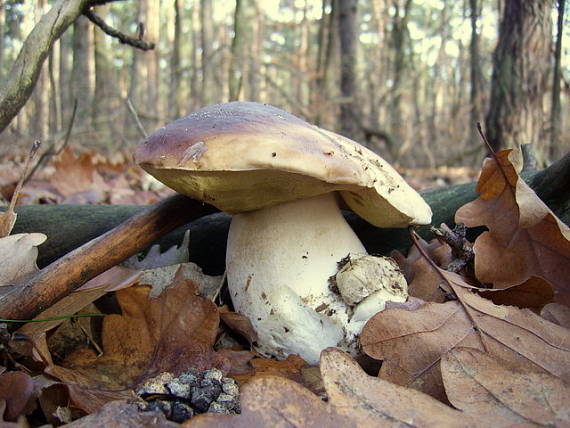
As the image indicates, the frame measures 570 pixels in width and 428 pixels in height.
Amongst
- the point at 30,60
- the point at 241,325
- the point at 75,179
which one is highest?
the point at 30,60

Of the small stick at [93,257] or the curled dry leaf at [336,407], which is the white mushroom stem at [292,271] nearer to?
the small stick at [93,257]

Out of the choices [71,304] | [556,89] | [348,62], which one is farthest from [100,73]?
[71,304]

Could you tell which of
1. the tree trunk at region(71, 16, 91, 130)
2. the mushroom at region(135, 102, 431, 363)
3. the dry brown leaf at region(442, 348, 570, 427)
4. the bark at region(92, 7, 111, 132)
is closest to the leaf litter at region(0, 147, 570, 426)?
the dry brown leaf at region(442, 348, 570, 427)

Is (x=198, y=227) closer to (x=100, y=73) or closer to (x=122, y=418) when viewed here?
(x=122, y=418)

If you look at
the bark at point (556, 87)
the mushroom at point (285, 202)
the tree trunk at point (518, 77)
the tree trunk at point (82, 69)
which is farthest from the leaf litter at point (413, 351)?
the tree trunk at point (82, 69)

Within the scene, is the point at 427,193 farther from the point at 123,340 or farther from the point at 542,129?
the point at 542,129

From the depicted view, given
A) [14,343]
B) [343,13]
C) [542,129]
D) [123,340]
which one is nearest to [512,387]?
[123,340]
